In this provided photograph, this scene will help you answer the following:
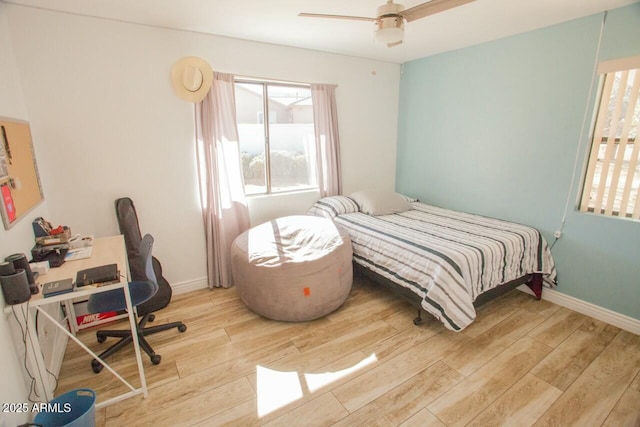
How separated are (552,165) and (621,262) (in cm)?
96

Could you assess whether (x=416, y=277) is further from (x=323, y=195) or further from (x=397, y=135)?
(x=397, y=135)

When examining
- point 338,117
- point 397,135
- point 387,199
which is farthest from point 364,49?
point 387,199

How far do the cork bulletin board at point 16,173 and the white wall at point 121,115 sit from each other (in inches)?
10.3

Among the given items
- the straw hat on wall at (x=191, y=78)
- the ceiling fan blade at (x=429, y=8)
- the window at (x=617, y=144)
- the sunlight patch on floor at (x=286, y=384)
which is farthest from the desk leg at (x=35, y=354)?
the window at (x=617, y=144)

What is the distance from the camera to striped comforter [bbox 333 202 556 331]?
7.61 feet

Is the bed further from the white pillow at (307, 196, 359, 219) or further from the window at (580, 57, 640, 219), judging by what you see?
the window at (580, 57, 640, 219)

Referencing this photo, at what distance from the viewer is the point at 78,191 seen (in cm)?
256

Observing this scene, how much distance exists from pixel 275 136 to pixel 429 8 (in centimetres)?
216

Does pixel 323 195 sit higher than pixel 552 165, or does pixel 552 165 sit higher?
pixel 552 165

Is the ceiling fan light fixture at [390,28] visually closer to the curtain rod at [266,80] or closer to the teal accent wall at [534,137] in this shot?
the curtain rod at [266,80]

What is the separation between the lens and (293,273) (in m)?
2.48

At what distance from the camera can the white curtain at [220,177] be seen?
295 centimetres

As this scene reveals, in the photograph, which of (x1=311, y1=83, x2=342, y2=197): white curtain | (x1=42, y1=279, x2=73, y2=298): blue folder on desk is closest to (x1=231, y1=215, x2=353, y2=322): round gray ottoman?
(x1=311, y1=83, x2=342, y2=197): white curtain

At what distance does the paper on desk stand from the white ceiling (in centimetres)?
172
